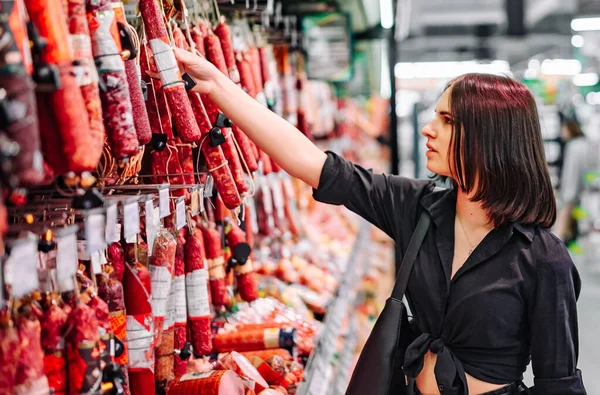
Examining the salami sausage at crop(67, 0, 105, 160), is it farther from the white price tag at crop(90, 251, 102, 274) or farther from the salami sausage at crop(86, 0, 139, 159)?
the white price tag at crop(90, 251, 102, 274)

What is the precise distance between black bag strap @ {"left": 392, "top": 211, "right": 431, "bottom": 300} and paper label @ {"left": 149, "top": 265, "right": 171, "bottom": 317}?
63 centimetres

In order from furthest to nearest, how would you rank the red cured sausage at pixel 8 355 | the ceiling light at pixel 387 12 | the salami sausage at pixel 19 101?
the ceiling light at pixel 387 12
the red cured sausage at pixel 8 355
the salami sausage at pixel 19 101

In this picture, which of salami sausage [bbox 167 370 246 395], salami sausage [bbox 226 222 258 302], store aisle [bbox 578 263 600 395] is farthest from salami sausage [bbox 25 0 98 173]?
store aisle [bbox 578 263 600 395]

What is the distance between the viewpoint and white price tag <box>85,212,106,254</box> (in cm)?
120

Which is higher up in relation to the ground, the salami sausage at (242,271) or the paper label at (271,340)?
the salami sausage at (242,271)

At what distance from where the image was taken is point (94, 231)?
1213mm

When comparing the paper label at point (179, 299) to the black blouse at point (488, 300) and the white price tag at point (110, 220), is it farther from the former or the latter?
the white price tag at point (110, 220)

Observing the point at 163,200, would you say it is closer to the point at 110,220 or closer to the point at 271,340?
the point at 110,220

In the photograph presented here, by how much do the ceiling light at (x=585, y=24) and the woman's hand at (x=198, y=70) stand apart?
468 inches

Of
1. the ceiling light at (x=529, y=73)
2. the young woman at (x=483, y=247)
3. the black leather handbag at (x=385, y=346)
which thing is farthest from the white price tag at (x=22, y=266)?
the ceiling light at (x=529, y=73)

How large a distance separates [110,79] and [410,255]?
107 cm

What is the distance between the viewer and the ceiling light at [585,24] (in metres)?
12.6

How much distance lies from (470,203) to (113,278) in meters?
1.04

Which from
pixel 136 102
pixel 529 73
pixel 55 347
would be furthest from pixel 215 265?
pixel 529 73
